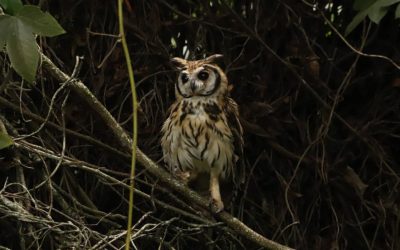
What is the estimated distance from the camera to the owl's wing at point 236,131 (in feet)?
8.30

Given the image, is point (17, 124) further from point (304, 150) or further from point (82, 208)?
point (304, 150)

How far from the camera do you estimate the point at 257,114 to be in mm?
2561

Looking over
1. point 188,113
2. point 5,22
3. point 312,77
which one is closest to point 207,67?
point 188,113

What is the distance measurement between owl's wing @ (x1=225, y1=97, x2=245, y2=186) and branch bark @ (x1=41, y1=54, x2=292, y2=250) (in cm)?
32

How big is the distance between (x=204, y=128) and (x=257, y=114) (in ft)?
0.55

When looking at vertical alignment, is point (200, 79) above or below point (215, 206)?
above

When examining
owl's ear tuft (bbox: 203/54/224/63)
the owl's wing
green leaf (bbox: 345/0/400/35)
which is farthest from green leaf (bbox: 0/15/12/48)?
the owl's wing

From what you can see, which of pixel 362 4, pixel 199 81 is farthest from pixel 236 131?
pixel 362 4

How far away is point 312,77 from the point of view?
8.48ft

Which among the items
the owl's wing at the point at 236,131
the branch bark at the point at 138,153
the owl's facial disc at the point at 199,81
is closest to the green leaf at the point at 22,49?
the branch bark at the point at 138,153

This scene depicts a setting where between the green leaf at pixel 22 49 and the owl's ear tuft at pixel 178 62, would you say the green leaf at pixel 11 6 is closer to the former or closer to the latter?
the green leaf at pixel 22 49

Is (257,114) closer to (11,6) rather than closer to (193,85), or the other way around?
(193,85)

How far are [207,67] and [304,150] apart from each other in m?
0.42

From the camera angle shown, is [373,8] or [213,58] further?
[213,58]
